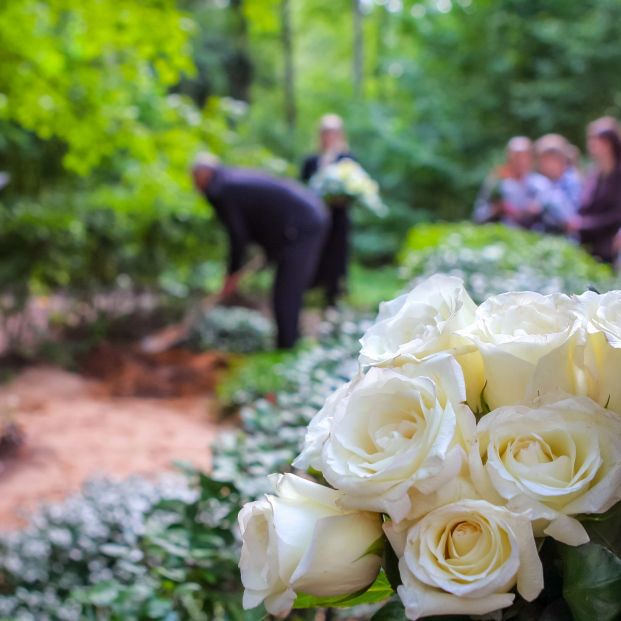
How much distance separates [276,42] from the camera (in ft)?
71.5

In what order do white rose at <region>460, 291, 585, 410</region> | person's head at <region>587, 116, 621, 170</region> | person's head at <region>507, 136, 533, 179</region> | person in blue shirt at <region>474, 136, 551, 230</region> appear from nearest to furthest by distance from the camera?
white rose at <region>460, 291, 585, 410</region>, person's head at <region>587, 116, 621, 170</region>, person in blue shirt at <region>474, 136, 551, 230</region>, person's head at <region>507, 136, 533, 179</region>

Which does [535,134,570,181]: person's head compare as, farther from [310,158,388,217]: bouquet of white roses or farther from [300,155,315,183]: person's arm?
[300,155,315,183]: person's arm

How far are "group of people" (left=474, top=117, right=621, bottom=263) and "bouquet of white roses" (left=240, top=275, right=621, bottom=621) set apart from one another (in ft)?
22.1

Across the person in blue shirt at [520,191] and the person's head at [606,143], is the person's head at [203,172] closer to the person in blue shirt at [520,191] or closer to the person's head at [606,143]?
the person in blue shirt at [520,191]

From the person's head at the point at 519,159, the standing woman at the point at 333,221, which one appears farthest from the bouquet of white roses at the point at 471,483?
the standing woman at the point at 333,221

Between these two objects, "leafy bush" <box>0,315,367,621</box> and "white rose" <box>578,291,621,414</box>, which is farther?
"leafy bush" <box>0,315,367,621</box>

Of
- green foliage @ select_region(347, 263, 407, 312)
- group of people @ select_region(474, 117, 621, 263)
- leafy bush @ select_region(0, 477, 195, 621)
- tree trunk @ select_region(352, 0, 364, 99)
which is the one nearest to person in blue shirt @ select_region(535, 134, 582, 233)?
group of people @ select_region(474, 117, 621, 263)

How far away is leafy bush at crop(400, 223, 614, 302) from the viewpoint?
306 cm

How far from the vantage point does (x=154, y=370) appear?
28.6ft

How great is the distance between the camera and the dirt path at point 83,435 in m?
5.30

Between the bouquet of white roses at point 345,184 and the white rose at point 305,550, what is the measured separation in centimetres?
873

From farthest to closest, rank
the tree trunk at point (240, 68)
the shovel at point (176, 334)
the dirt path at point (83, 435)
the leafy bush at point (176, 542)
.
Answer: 1. the tree trunk at point (240, 68)
2. the shovel at point (176, 334)
3. the dirt path at point (83, 435)
4. the leafy bush at point (176, 542)

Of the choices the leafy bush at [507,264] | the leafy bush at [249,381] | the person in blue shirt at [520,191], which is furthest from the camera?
the person in blue shirt at [520,191]

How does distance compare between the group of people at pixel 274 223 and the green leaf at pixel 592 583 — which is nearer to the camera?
the green leaf at pixel 592 583
